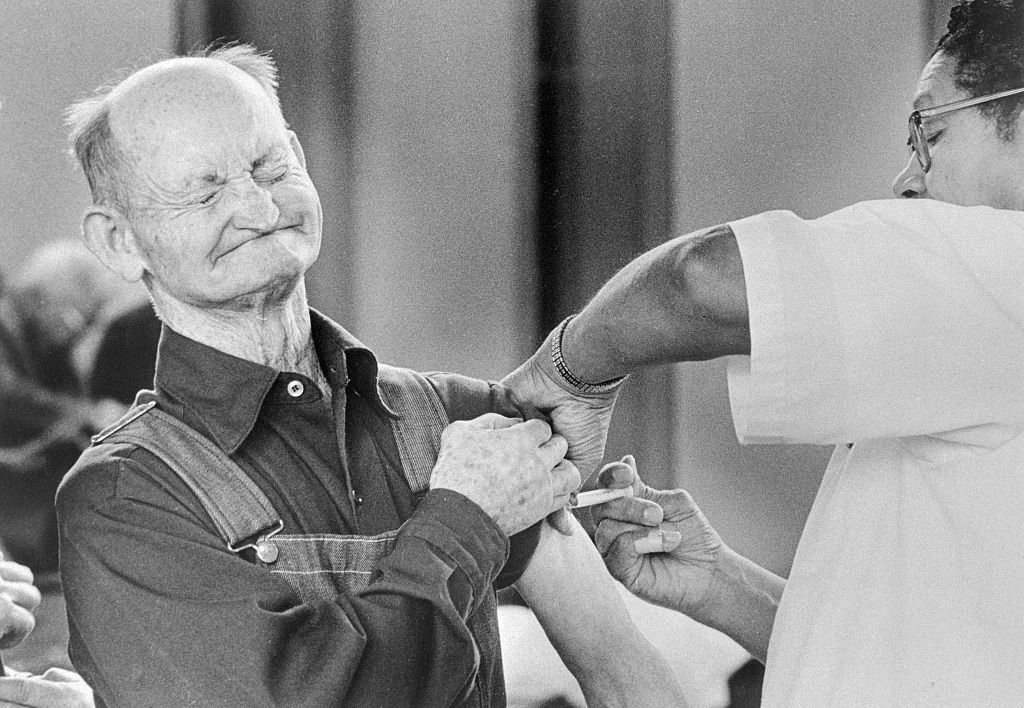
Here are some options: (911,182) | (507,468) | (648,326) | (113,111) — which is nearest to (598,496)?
(507,468)

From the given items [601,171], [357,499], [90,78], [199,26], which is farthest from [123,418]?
[601,171]

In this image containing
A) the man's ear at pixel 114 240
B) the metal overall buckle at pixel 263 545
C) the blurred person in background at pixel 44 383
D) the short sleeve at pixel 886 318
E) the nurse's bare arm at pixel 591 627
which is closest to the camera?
the short sleeve at pixel 886 318

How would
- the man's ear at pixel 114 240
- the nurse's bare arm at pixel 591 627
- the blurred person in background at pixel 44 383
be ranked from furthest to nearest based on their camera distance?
the nurse's bare arm at pixel 591 627
the blurred person in background at pixel 44 383
the man's ear at pixel 114 240

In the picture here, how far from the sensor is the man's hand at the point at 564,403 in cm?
164

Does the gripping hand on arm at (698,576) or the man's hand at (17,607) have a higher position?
the man's hand at (17,607)

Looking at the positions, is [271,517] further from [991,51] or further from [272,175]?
[991,51]

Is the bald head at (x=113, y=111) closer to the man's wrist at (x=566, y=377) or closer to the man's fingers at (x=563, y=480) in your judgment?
the man's wrist at (x=566, y=377)

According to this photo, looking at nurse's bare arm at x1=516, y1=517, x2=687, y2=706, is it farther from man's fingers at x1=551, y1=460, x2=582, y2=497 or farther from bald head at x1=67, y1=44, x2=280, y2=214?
bald head at x1=67, y1=44, x2=280, y2=214

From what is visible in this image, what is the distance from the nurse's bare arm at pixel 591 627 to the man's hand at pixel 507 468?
0.16m

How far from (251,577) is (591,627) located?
25.9 inches

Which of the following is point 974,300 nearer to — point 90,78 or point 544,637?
point 544,637

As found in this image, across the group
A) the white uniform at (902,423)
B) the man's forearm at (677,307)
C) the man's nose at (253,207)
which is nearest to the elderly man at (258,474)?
the man's nose at (253,207)

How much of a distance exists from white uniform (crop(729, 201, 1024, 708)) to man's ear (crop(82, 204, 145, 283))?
2.70ft

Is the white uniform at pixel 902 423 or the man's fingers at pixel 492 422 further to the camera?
the man's fingers at pixel 492 422
